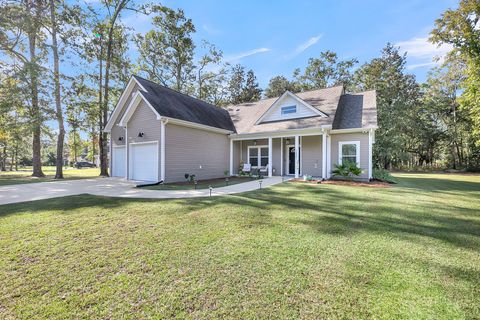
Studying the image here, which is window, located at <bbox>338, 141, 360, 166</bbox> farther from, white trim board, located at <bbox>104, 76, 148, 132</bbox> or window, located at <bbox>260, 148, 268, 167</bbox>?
white trim board, located at <bbox>104, 76, 148, 132</bbox>

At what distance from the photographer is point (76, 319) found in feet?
6.58

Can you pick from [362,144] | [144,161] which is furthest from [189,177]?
[362,144]

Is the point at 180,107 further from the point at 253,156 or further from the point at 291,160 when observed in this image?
the point at 291,160

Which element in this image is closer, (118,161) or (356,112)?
(356,112)

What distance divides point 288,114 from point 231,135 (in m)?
4.17

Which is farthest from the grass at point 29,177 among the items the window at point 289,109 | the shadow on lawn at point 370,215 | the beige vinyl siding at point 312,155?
the beige vinyl siding at point 312,155

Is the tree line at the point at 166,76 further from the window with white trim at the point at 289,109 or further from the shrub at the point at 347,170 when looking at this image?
the window with white trim at the point at 289,109

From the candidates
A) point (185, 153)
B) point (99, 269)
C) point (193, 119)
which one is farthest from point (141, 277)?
point (193, 119)

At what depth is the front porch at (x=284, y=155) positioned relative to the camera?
1292 cm

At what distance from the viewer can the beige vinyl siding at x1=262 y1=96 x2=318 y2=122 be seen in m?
13.9

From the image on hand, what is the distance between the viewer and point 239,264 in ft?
9.64

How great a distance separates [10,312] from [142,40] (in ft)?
88.9

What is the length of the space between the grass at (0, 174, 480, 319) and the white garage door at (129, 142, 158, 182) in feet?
20.5

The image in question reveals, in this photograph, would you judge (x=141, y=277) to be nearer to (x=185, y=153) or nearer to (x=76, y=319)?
(x=76, y=319)
